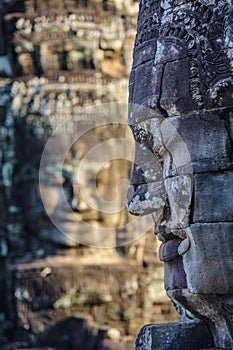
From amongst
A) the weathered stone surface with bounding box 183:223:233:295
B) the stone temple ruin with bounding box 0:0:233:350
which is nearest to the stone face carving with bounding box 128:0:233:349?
the weathered stone surface with bounding box 183:223:233:295

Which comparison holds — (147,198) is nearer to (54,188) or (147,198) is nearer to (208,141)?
(208,141)

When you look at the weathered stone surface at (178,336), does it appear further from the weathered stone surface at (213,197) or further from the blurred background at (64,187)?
the blurred background at (64,187)

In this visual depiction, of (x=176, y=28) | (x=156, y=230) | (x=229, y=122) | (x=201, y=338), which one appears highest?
(x=176, y=28)

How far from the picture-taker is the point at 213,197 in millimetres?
5957

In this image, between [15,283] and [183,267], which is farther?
[15,283]

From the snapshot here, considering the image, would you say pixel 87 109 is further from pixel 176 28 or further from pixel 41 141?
pixel 176 28

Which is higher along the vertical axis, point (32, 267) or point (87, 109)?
point (87, 109)

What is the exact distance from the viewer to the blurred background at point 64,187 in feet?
49.2

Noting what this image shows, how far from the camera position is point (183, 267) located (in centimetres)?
610

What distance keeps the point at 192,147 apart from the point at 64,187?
9405 millimetres

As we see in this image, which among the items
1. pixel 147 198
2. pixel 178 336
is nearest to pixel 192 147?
pixel 147 198

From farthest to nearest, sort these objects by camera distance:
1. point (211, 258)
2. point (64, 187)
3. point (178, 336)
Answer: point (64, 187) < point (178, 336) < point (211, 258)

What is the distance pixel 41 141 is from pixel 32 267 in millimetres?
1596

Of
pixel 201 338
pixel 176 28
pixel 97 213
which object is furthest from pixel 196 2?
pixel 97 213
